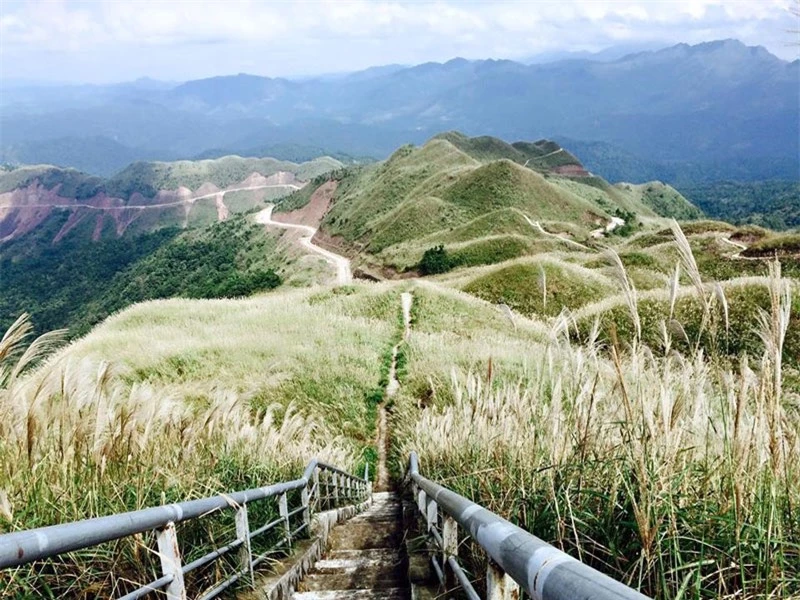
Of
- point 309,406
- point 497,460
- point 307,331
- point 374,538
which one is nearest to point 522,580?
point 497,460

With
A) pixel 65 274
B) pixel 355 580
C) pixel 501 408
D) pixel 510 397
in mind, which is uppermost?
pixel 510 397

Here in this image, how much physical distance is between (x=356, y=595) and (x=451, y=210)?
80.6m

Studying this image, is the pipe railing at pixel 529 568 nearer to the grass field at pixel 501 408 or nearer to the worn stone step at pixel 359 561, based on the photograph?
the grass field at pixel 501 408

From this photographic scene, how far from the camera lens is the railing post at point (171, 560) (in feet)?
8.70

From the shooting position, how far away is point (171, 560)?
2654 millimetres

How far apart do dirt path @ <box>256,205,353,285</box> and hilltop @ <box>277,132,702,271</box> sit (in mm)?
2233

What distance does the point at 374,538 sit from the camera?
741 cm

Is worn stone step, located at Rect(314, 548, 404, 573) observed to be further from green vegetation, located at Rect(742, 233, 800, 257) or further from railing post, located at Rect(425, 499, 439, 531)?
green vegetation, located at Rect(742, 233, 800, 257)

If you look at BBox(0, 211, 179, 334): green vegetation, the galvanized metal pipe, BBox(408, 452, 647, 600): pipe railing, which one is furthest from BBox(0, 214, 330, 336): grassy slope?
BBox(408, 452, 647, 600): pipe railing

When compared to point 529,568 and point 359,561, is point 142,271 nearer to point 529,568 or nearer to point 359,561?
point 359,561

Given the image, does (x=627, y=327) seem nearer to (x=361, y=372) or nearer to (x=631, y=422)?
(x=361, y=372)

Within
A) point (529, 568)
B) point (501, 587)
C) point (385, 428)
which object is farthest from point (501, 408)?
point (385, 428)

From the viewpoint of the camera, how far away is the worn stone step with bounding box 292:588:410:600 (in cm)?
448

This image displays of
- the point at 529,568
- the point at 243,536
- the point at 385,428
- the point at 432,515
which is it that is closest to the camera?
the point at 529,568
